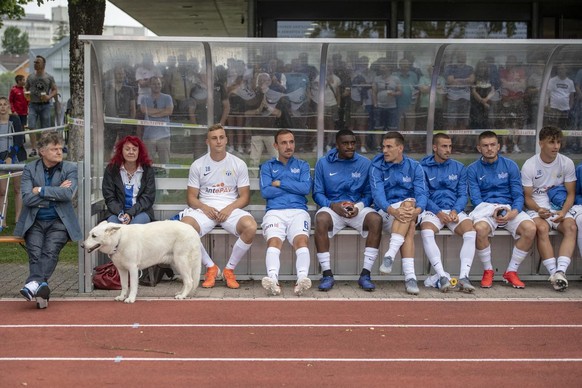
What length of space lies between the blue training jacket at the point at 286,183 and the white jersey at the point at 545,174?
2253 mm

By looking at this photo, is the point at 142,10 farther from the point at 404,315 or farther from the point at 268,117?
the point at 404,315

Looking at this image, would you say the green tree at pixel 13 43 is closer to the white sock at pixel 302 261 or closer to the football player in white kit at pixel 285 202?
the football player in white kit at pixel 285 202

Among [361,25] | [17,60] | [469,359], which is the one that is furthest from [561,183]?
[17,60]

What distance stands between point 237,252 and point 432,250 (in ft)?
6.30

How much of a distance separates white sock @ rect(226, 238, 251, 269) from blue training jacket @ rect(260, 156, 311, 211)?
1.62ft

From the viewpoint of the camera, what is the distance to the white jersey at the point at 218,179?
964 centimetres

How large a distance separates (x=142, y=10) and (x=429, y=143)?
12783mm

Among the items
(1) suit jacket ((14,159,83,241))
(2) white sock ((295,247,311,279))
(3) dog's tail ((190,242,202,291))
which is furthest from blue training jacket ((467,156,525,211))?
(1) suit jacket ((14,159,83,241))

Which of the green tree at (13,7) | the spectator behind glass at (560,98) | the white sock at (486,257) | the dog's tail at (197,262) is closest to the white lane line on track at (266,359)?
the dog's tail at (197,262)

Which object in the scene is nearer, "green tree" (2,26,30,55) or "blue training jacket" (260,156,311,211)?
"blue training jacket" (260,156,311,211)

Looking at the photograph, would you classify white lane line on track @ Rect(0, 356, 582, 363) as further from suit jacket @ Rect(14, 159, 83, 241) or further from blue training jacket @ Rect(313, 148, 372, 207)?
blue training jacket @ Rect(313, 148, 372, 207)

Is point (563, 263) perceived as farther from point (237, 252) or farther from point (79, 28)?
point (79, 28)

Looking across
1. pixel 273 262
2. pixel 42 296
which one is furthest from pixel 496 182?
pixel 42 296

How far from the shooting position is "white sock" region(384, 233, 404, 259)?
30.1ft
